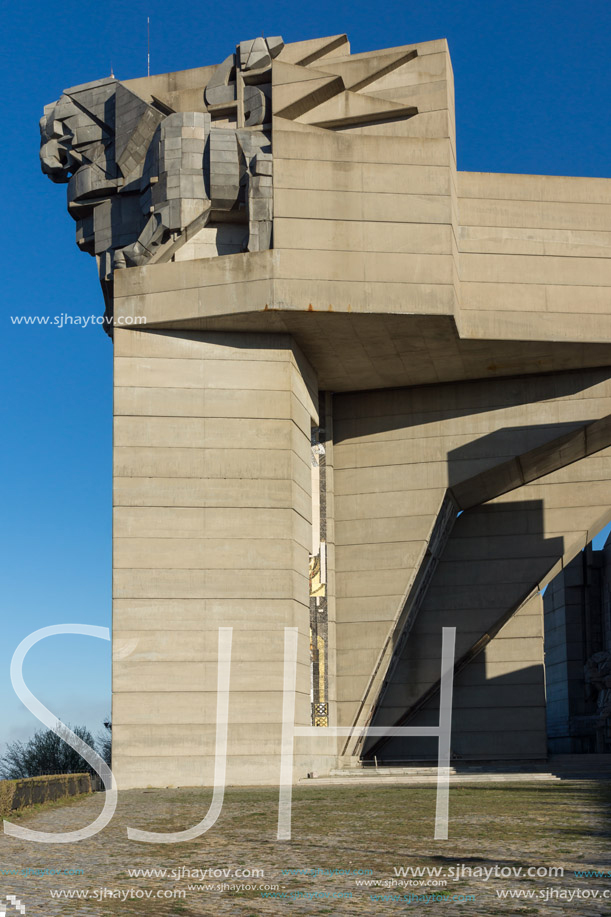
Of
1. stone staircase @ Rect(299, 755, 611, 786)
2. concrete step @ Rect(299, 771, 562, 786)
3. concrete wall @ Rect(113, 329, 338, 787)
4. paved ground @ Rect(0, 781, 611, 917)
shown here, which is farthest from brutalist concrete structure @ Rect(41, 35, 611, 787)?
paved ground @ Rect(0, 781, 611, 917)

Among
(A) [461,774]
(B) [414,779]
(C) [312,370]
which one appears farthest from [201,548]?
(A) [461,774]

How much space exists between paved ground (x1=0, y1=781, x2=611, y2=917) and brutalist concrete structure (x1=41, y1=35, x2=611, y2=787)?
7.33 meters

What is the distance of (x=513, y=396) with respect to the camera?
2634 cm

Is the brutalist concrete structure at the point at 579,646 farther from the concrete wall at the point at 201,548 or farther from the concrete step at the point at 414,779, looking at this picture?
the concrete wall at the point at 201,548

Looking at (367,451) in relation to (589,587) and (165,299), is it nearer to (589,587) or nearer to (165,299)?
(165,299)

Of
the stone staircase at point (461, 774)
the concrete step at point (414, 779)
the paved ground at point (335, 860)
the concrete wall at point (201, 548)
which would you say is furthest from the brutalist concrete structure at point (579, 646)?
the paved ground at point (335, 860)

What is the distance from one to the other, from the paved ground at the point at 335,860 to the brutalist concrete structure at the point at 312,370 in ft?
24.0

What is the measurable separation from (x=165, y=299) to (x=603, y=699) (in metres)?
21.6

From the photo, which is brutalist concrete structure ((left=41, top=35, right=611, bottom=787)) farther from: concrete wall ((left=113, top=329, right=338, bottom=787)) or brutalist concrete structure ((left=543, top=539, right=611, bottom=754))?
brutalist concrete structure ((left=543, top=539, right=611, bottom=754))

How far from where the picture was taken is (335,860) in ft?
30.0

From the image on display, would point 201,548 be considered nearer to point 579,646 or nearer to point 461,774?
point 461,774

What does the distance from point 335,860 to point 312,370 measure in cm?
1748

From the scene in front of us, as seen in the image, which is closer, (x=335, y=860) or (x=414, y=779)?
(x=335, y=860)

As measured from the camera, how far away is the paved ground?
284 inches
